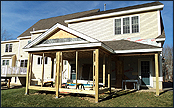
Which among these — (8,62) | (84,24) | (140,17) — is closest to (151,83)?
(140,17)

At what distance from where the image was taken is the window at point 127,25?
13.2m

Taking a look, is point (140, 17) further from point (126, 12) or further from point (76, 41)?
point (76, 41)

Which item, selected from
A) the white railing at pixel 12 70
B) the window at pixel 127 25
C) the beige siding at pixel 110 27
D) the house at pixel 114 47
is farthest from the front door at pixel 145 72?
the white railing at pixel 12 70

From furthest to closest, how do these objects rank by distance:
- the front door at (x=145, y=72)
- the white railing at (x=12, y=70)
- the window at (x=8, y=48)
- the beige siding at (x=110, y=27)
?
the window at (x=8, y=48), the white railing at (x=12, y=70), the beige siding at (x=110, y=27), the front door at (x=145, y=72)

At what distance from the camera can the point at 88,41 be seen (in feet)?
28.5

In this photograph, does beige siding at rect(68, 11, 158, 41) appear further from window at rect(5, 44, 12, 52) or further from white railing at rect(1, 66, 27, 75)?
window at rect(5, 44, 12, 52)

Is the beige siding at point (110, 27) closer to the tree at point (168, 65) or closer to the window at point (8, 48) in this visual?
the window at point (8, 48)

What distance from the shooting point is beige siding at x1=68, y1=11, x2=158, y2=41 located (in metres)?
12.5

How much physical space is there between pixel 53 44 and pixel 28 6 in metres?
8.22

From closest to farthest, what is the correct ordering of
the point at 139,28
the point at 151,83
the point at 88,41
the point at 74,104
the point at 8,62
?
the point at 74,104 < the point at 88,41 < the point at 151,83 < the point at 139,28 < the point at 8,62

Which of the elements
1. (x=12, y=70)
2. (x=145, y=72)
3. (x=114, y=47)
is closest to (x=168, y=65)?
(x=145, y=72)

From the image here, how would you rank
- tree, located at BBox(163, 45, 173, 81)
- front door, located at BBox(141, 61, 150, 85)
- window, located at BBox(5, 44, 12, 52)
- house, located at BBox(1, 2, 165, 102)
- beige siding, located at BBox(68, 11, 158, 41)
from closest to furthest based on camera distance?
1. house, located at BBox(1, 2, 165, 102)
2. front door, located at BBox(141, 61, 150, 85)
3. beige siding, located at BBox(68, 11, 158, 41)
4. window, located at BBox(5, 44, 12, 52)
5. tree, located at BBox(163, 45, 173, 81)

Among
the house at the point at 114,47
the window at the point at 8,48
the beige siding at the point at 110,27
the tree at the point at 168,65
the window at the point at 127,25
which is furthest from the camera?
the tree at the point at 168,65

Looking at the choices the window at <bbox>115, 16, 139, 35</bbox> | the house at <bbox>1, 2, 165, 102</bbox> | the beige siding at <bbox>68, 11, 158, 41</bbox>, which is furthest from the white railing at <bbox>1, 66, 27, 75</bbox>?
the window at <bbox>115, 16, 139, 35</bbox>
